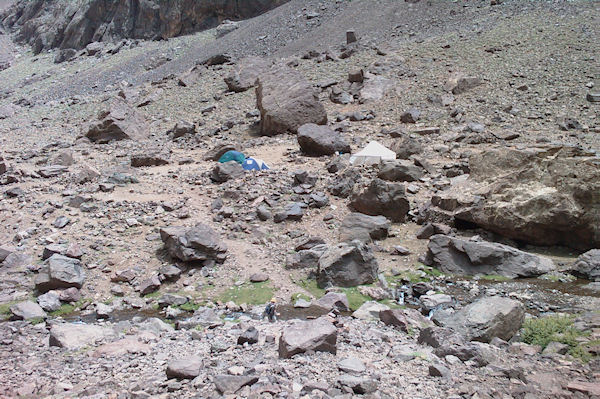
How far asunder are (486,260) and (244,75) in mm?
18393

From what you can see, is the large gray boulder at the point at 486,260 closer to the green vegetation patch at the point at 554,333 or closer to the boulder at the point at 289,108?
the green vegetation patch at the point at 554,333

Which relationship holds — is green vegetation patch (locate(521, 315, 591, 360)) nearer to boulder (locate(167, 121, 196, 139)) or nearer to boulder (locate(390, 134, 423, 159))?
boulder (locate(390, 134, 423, 159))

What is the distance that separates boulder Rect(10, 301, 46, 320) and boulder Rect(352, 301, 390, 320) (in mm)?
4750

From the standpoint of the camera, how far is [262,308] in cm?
864

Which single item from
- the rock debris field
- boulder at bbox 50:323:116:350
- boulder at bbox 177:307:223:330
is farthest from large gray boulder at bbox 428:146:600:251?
boulder at bbox 50:323:116:350

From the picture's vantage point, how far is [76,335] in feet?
23.5

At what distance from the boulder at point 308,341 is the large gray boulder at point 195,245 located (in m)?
4.08

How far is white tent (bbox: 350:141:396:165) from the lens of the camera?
560 inches

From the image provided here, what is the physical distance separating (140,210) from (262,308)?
14.6 feet

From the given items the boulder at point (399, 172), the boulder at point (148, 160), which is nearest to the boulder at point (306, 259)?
the boulder at point (399, 172)

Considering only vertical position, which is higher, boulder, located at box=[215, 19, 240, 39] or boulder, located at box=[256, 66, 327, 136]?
boulder, located at box=[256, 66, 327, 136]

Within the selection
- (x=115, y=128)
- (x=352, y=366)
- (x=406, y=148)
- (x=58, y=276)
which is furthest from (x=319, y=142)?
(x=352, y=366)

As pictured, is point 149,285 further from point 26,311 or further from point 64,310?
point 26,311

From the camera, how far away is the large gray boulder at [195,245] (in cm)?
977
